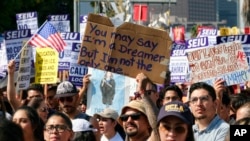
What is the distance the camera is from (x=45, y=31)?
14.8 metres

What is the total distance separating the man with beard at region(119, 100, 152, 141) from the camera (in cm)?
784

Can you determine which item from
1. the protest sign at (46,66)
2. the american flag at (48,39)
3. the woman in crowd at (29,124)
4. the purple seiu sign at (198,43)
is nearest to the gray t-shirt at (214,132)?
the woman in crowd at (29,124)

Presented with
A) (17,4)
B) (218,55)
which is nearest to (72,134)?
(218,55)

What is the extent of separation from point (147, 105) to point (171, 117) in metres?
1.60

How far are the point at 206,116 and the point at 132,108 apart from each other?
1123 millimetres

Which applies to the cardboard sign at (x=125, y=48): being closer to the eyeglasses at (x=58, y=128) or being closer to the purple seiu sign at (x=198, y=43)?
the eyeglasses at (x=58, y=128)

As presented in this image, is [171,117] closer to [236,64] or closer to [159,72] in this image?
[159,72]

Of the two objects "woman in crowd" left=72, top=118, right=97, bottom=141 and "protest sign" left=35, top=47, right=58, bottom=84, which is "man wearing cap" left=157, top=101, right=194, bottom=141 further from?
"protest sign" left=35, top=47, right=58, bottom=84

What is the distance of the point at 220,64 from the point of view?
40.7ft

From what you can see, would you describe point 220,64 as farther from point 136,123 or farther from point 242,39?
point 136,123

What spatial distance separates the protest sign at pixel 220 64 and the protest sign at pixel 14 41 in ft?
9.68

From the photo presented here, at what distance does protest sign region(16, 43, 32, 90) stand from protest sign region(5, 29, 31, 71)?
3.00ft

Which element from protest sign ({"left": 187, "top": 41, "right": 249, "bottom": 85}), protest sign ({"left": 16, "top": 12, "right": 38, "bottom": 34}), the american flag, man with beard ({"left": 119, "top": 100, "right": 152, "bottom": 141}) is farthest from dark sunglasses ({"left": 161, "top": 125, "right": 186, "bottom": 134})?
protest sign ({"left": 16, "top": 12, "right": 38, "bottom": 34})

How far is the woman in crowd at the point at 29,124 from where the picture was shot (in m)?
7.57
